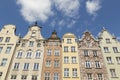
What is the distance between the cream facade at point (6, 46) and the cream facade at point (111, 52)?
21.8 m

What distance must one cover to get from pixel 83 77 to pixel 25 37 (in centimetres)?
1828

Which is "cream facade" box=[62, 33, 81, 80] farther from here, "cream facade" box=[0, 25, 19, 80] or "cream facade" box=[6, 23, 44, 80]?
"cream facade" box=[0, 25, 19, 80]

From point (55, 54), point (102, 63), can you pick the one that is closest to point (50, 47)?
point (55, 54)

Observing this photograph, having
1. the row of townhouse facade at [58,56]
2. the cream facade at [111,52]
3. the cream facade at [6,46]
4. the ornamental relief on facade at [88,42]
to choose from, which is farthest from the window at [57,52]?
the cream facade at [111,52]

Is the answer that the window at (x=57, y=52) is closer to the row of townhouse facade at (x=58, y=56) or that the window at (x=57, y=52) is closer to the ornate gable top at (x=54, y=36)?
the row of townhouse facade at (x=58, y=56)

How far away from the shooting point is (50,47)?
42000mm

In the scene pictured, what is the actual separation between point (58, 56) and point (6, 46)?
41.8 feet

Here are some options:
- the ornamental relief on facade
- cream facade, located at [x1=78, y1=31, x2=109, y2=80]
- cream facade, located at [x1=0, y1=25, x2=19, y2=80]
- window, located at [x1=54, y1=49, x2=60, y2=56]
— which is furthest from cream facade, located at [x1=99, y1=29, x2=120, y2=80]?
cream facade, located at [x1=0, y1=25, x2=19, y2=80]

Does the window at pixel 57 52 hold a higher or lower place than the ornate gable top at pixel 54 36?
lower

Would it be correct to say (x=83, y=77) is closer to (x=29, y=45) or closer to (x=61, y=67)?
(x=61, y=67)

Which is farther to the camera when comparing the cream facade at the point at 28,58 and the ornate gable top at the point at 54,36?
the ornate gable top at the point at 54,36

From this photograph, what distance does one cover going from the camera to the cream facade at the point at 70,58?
3669 cm

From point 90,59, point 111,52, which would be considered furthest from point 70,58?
point 111,52

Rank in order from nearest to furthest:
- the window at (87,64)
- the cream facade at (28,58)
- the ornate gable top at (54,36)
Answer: the cream facade at (28,58), the window at (87,64), the ornate gable top at (54,36)
